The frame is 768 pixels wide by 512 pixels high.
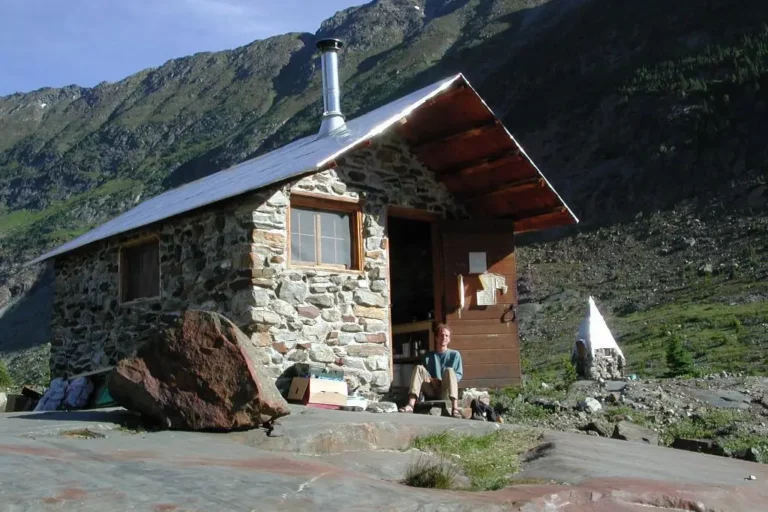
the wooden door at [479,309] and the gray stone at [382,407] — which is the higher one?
the wooden door at [479,309]

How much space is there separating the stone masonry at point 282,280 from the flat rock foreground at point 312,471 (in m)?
2.22

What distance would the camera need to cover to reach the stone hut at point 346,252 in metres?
10.3

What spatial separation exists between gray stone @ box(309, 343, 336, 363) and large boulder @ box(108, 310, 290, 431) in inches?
124

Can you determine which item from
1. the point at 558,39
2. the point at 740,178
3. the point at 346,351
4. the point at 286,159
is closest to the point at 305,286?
the point at 346,351

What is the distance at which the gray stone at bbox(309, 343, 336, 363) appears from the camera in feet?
34.2

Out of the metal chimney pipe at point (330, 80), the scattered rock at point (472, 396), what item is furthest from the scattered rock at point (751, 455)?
the metal chimney pipe at point (330, 80)

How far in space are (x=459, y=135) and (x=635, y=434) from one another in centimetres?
455

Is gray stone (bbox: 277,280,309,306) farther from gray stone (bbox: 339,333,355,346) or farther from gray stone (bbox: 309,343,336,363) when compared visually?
gray stone (bbox: 339,333,355,346)

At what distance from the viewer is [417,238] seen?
1419 centimetres

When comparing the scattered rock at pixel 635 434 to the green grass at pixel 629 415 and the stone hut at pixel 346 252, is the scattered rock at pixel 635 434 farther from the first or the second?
the stone hut at pixel 346 252

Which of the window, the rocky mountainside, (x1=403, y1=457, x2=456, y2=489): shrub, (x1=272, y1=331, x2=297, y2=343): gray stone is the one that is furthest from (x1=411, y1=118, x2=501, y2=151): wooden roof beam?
the rocky mountainside

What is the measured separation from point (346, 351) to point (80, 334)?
191 inches

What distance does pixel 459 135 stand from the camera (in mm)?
11781

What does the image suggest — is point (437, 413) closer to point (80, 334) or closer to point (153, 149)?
point (80, 334)
